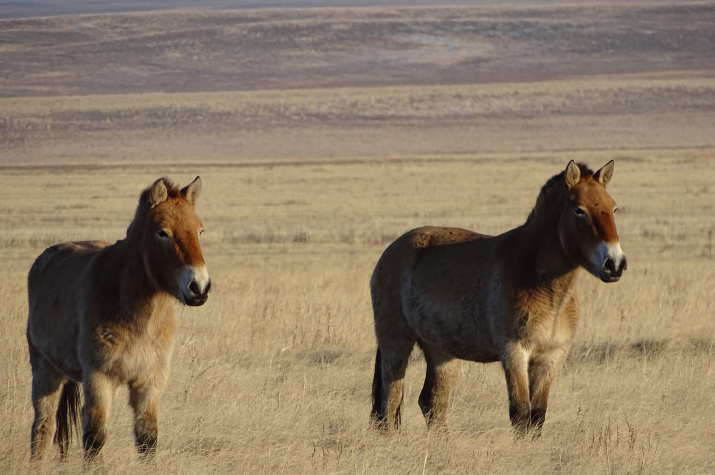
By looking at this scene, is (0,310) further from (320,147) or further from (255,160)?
(320,147)

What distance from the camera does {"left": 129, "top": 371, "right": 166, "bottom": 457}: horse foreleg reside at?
5.91 meters

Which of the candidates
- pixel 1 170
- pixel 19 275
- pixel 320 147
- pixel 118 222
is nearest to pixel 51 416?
pixel 19 275

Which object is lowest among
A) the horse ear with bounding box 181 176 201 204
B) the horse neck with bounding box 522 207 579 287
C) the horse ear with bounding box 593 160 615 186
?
the horse neck with bounding box 522 207 579 287

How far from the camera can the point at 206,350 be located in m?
9.75

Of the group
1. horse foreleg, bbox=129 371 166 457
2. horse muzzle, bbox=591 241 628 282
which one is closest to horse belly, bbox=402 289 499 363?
horse muzzle, bbox=591 241 628 282

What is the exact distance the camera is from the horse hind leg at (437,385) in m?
7.37

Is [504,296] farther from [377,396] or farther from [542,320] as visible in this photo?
[377,396]

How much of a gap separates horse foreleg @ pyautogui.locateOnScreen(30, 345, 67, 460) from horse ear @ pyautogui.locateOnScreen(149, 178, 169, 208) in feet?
4.42

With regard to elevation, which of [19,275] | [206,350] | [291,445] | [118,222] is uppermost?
[291,445]

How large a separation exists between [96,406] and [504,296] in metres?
2.62

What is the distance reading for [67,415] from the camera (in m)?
6.58

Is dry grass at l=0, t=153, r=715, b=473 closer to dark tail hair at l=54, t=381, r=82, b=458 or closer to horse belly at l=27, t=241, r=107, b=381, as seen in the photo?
dark tail hair at l=54, t=381, r=82, b=458

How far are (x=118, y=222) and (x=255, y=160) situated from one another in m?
30.2

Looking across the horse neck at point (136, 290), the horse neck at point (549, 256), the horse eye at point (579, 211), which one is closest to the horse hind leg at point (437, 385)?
the horse neck at point (549, 256)
